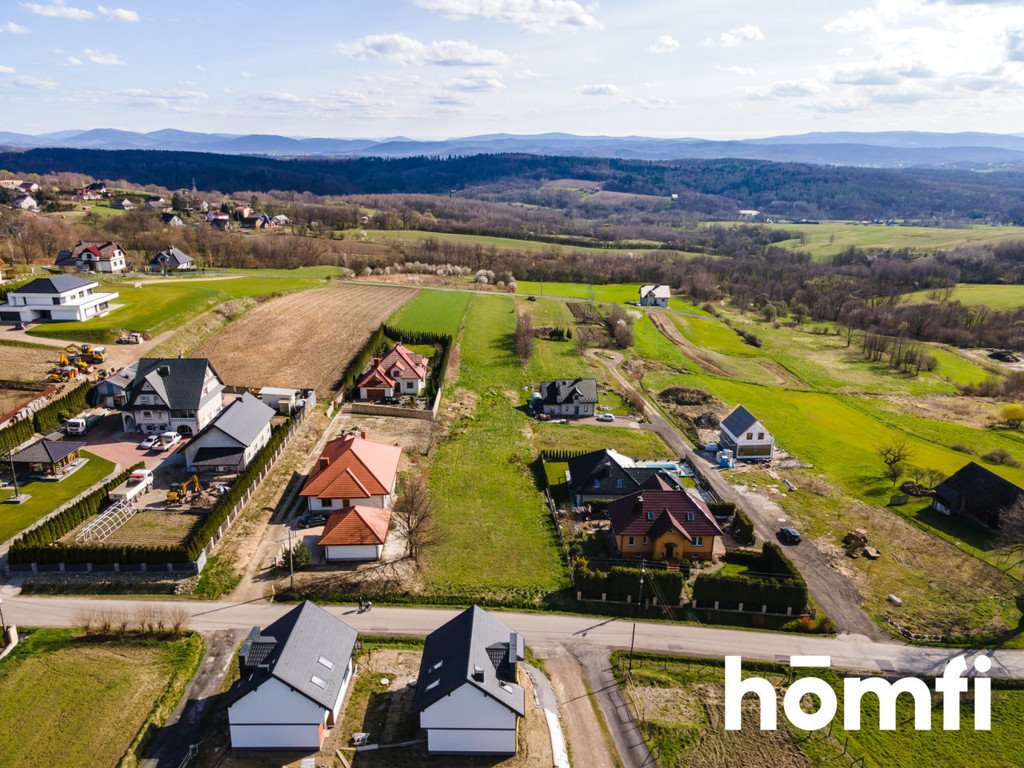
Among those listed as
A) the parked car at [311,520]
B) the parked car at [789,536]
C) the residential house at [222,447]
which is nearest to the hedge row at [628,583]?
the parked car at [789,536]

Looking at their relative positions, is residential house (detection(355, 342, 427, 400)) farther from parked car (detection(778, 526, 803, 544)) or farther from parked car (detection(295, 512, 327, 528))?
parked car (detection(778, 526, 803, 544))

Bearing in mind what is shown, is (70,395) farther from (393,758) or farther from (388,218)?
(388,218)

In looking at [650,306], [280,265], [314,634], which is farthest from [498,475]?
[280,265]

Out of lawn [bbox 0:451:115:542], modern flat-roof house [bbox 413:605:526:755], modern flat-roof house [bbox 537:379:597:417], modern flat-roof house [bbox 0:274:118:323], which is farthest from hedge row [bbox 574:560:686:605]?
modern flat-roof house [bbox 0:274:118:323]

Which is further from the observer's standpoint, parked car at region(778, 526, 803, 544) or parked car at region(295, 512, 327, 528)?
parked car at region(778, 526, 803, 544)

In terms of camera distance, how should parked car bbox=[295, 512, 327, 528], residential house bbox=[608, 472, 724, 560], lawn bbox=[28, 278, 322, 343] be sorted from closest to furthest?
residential house bbox=[608, 472, 724, 560], parked car bbox=[295, 512, 327, 528], lawn bbox=[28, 278, 322, 343]
